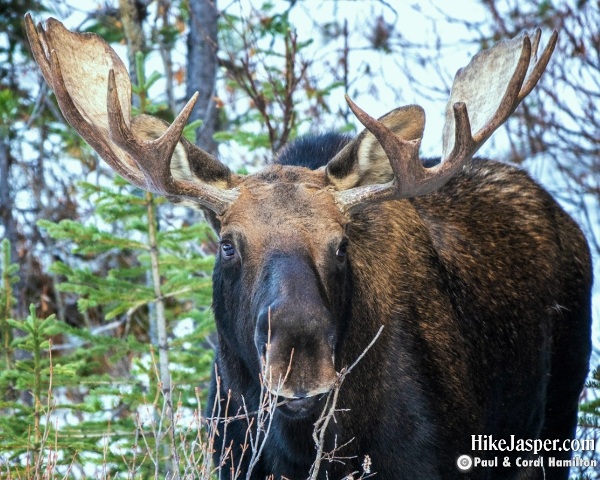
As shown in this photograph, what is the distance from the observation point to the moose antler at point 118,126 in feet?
16.0

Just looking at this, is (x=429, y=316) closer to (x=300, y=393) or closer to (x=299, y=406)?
(x=299, y=406)

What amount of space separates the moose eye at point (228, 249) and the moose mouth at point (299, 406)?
0.86 metres

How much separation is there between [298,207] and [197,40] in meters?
6.39

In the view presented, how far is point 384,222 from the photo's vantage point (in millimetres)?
5617

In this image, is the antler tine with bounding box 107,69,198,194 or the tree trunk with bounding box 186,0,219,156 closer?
the antler tine with bounding box 107,69,198,194

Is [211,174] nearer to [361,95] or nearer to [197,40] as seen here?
[197,40]

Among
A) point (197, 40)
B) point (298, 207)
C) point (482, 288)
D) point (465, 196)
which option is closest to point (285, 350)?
point (298, 207)

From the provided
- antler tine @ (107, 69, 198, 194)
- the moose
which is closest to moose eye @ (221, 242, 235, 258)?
the moose

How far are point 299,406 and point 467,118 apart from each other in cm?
157

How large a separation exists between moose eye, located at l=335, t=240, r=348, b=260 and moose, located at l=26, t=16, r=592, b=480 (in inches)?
0.5

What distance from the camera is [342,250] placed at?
196 inches

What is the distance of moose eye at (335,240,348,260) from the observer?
4.93 metres

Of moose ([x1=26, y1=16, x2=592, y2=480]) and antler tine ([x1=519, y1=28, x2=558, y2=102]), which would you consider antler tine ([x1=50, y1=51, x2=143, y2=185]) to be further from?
antler tine ([x1=519, y1=28, x2=558, y2=102])

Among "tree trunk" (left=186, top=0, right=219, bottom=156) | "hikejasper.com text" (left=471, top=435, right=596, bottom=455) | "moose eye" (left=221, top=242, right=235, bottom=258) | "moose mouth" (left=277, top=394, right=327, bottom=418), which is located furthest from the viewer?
"tree trunk" (left=186, top=0, right=219, bottom=156)
